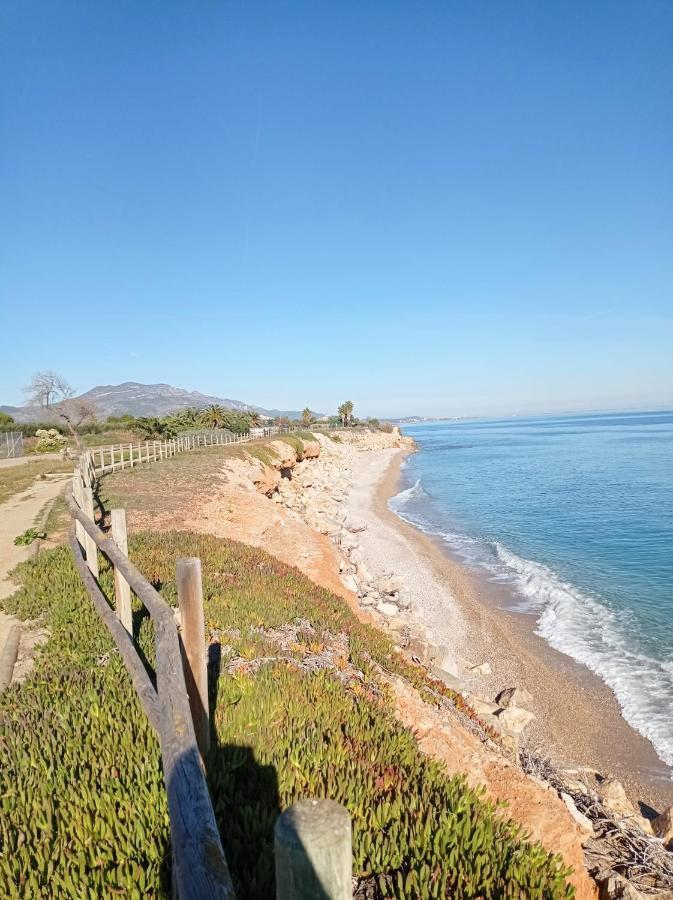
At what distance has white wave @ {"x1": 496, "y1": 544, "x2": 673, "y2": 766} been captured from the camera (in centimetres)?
1072

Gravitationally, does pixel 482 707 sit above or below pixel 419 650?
below

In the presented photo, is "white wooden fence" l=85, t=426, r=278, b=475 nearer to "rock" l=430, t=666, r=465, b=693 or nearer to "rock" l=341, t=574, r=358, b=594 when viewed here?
"rock" l=341, t=574, r=358, b=594

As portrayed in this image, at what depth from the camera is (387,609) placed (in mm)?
15141

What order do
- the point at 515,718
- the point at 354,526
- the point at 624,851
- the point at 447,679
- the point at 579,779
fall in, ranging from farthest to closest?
1. the point at 354,526
2. the point at 447,679
3. the point at 515,718
4. the point at 579,779
5. the point at 624,851

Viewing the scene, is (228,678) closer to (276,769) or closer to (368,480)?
(276,769)

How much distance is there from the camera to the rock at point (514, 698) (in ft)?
36.1

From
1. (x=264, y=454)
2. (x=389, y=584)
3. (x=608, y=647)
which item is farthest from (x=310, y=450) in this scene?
(x=608, y=647)

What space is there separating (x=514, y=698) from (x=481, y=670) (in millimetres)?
1671

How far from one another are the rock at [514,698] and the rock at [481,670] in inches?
44.9

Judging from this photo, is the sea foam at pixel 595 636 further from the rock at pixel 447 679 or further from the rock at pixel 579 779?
the rock at pixel 447 679

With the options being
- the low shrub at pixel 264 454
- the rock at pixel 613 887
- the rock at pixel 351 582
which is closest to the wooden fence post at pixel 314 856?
the rock at pixel 613 887

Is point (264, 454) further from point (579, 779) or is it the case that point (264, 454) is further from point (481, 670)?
point (579, 779)

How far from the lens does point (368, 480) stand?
52.6 m

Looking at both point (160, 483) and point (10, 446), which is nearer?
point (160, 483)
